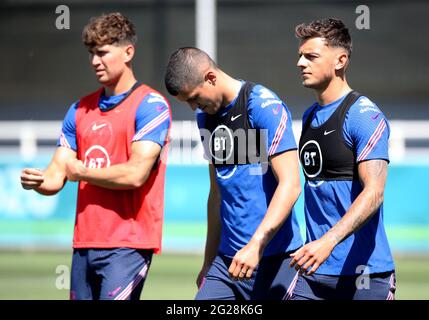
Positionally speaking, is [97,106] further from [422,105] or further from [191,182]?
[422,105]

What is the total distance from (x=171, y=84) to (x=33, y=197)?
7493 millimetres

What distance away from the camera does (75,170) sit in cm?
517

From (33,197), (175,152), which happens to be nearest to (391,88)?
(175,152)

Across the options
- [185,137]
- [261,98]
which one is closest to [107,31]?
[261,98]

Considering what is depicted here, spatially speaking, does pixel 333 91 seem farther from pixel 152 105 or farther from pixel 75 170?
pixel 75 170

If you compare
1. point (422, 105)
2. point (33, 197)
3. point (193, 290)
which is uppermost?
point (422, 105)

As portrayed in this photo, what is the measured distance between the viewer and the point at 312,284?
4.98 m

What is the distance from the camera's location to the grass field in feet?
28.5

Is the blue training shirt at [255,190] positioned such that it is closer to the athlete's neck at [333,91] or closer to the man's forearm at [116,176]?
the athlete's neck at [333,91]

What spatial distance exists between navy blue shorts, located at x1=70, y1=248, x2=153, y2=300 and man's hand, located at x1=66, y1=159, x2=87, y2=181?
0.42m

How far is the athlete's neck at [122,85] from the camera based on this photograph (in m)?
5.43

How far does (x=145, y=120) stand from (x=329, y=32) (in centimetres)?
111

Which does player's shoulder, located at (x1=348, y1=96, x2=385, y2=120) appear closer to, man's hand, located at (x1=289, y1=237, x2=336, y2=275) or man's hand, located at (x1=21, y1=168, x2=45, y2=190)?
man's hand, located at (x1=289, y1=237, x2=336, y2=275)

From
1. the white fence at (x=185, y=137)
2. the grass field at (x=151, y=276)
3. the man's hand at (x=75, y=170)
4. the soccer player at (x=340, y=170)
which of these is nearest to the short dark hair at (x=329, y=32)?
the soccer player at (x=340, y=170)
